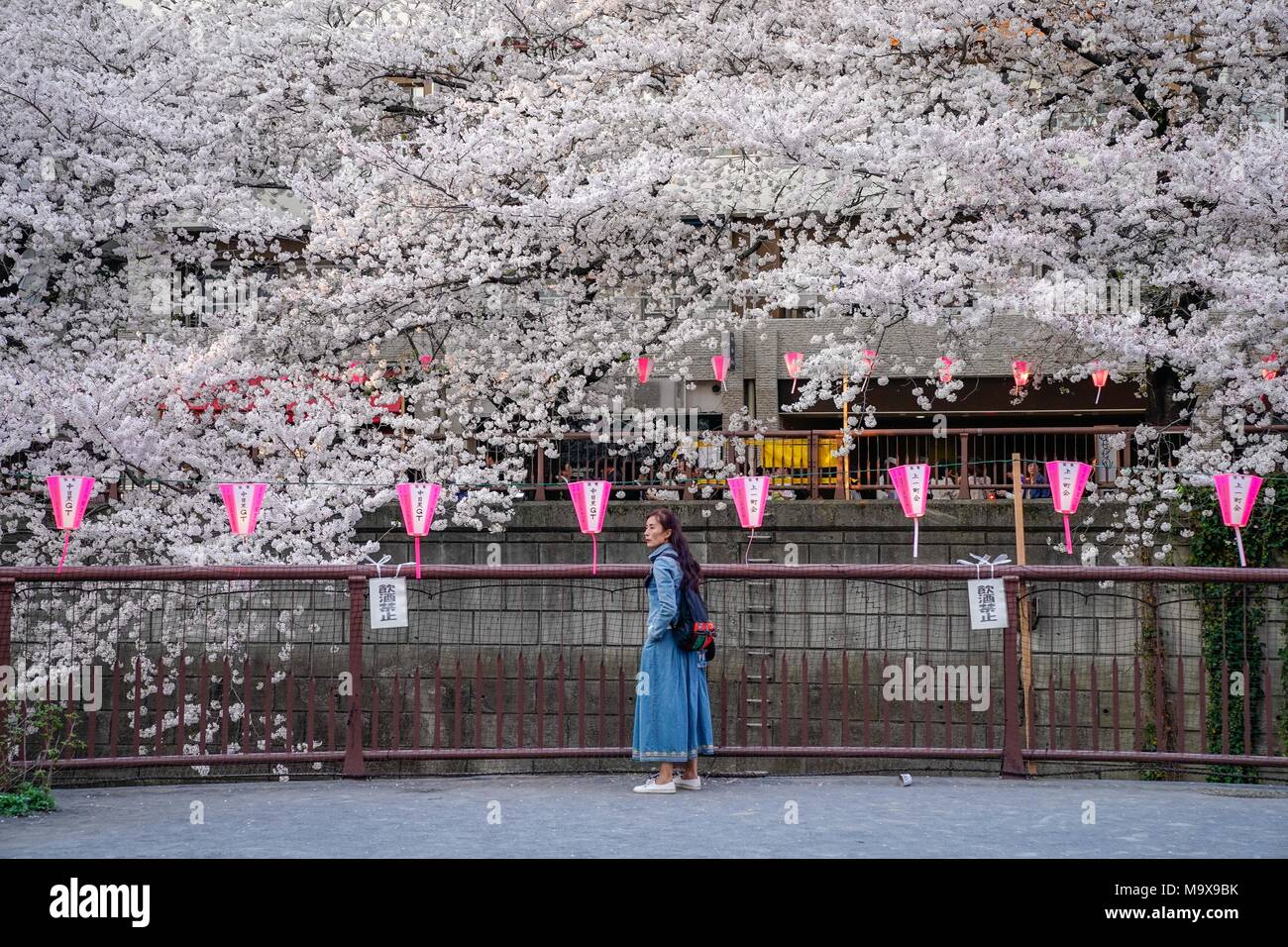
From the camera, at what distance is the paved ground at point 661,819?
601 centimetres

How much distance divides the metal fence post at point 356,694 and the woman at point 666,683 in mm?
2055

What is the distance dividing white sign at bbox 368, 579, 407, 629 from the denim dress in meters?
2.09

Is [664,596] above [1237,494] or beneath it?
beneath

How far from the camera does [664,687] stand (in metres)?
7.97

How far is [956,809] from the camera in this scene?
23.9 feet

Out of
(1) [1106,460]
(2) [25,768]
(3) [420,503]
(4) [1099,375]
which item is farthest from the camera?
(1) [1106,460]

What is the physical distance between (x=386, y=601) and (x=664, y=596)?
7.66 feet

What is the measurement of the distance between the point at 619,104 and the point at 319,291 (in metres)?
4.57

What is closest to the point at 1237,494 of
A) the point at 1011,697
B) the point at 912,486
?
the point at 912,486

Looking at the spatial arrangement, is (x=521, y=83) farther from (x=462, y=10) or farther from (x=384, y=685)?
(x=384, y=685)

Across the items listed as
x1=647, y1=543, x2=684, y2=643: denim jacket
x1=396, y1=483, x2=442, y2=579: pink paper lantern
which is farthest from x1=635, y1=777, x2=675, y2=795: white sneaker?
x1=396, y1=483, x2=442, y2=579: pink paper lantern

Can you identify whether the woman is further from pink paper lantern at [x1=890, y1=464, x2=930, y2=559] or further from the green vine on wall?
the green vine on wall

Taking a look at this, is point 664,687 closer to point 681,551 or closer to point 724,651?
point 681,551
